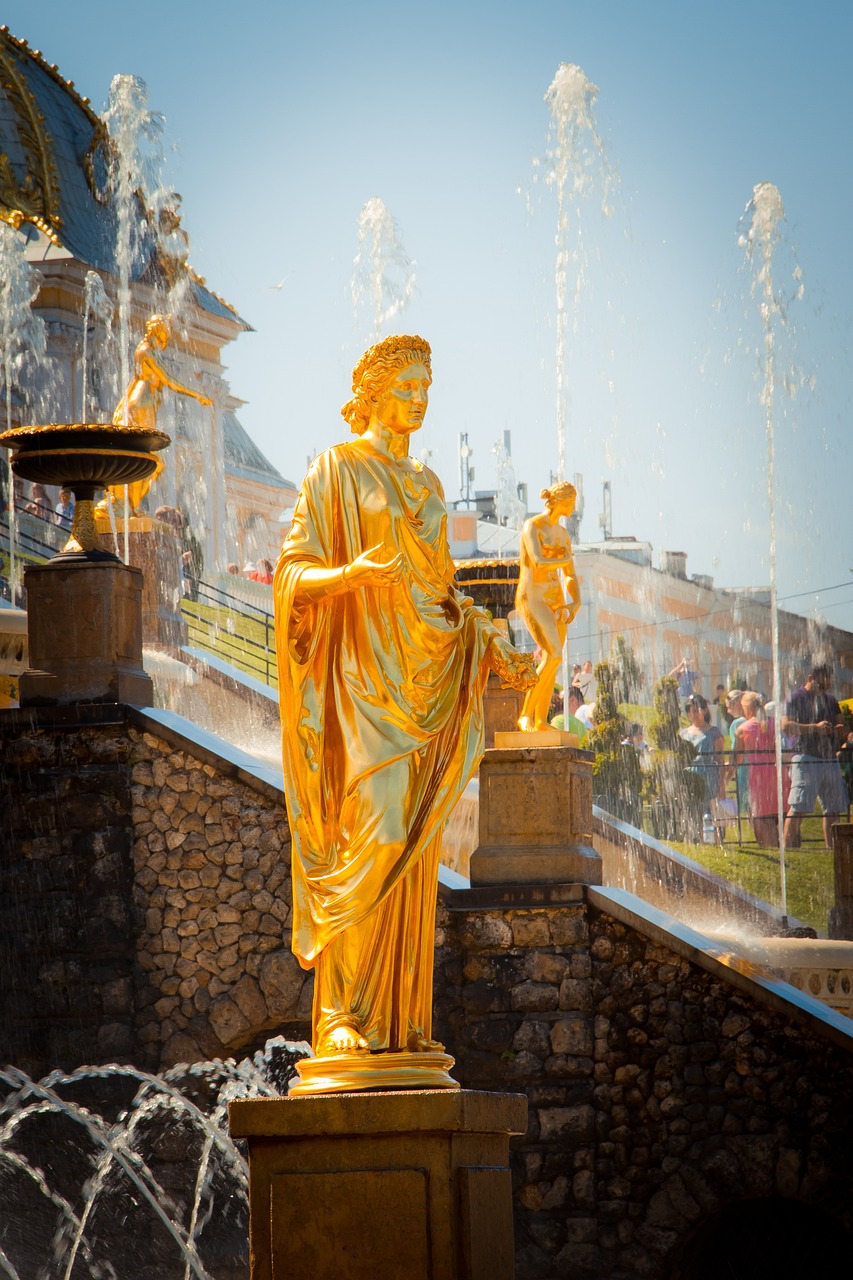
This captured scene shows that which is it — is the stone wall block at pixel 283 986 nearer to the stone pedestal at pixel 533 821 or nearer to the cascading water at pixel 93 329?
the stone pedestal at pixel 533 821

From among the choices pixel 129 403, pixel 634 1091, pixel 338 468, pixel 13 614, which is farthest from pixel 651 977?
pixel 129 403

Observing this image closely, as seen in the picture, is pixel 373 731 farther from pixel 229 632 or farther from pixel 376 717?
pixel 229 632

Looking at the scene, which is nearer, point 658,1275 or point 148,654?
point 658,1275

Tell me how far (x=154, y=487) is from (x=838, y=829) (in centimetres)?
2027

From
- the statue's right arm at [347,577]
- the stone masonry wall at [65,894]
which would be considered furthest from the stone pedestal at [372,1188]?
the stone masonry wall at [65,894]

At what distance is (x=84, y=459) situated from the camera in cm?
1220

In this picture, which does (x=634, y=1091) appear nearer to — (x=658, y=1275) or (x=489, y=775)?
(x=658, y=1275)

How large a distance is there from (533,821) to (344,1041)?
246 inches

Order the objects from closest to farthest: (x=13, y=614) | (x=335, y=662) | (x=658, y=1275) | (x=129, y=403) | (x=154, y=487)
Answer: (x=335, y=662) < (x=658, y=1275) < (x=13, y=614) < (x=129, y=403) < (x=154, y=487)

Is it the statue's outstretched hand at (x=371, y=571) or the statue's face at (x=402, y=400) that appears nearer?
the statue's outstretched hand at (x=371, y=571)

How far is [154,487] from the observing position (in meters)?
32.4

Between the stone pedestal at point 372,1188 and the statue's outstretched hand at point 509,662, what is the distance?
1366 mm

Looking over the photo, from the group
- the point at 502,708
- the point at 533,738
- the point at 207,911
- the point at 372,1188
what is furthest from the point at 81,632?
the point at 372,1188

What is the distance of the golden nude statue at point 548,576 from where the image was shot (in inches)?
491
